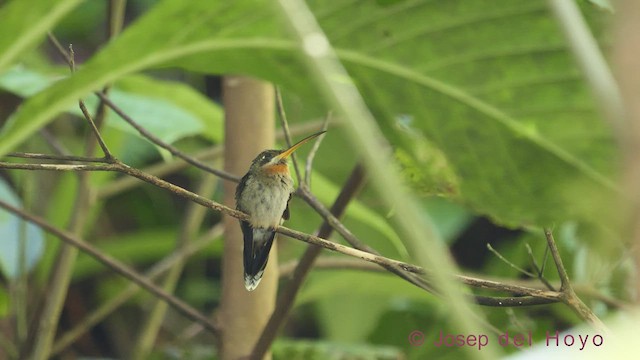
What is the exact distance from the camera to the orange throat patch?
1749 millimetres

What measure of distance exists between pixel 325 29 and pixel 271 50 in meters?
0.07

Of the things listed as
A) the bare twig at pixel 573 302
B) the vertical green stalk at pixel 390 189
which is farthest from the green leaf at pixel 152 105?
the vertical green stalk at pixel 390 189

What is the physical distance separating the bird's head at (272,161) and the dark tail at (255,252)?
110 millimetres

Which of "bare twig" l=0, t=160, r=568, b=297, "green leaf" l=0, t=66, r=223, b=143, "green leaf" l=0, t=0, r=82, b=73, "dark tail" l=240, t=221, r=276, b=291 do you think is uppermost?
"green leaf" l=0, t=66, r=223, b=143

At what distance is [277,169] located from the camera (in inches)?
72.9

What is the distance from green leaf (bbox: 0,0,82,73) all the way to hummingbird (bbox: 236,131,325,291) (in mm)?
435

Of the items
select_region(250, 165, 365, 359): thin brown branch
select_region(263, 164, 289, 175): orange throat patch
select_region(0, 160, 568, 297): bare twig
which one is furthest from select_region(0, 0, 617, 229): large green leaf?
select_region(263, 164, 289, 175): orange throat patch

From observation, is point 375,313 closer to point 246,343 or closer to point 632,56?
point 246,343

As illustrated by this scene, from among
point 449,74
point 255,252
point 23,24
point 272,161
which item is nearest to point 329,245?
point 449,74

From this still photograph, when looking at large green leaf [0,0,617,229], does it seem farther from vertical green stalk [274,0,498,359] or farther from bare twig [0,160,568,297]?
vertical green stalk [274,0,498,359]

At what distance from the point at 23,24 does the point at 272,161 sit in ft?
2.72

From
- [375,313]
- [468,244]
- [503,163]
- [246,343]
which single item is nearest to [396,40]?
[503,163]

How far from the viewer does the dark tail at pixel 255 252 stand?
1.40 meters

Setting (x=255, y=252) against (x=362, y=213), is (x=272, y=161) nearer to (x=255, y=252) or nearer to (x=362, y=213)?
(x=362, y=213)
